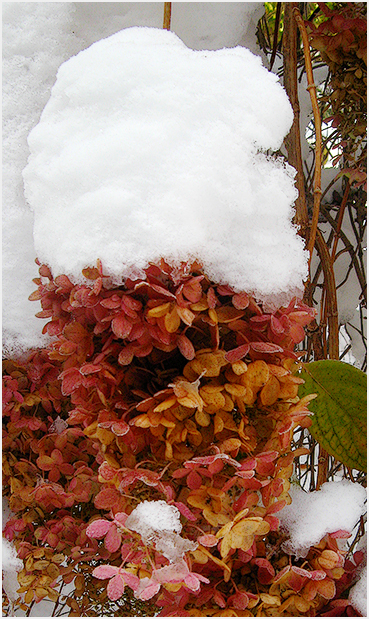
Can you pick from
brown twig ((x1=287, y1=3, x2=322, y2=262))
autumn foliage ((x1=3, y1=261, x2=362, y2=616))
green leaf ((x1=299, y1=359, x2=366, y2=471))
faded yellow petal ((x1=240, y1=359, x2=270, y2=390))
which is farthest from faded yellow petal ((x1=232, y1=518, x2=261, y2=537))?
brown twig ((x1=287, y1=3, x2=322, y2=262))

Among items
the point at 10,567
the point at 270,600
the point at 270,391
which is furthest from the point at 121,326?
the point at 10,567

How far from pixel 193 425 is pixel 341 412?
23cm

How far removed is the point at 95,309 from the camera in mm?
412

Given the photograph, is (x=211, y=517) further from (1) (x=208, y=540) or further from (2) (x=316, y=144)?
(2) (x=316, y=144)

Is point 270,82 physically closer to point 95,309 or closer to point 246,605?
point 95,309

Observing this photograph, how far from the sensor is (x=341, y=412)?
578 millimetres

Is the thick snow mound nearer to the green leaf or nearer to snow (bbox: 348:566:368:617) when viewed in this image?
the green leaf

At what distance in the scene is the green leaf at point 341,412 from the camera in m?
0.57

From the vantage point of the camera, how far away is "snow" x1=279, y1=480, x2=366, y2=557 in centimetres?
49

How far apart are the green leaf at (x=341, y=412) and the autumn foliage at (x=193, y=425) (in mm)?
98

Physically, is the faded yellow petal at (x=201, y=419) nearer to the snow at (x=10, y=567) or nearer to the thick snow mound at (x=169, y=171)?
the thick snow mound at (x=169, y=171)

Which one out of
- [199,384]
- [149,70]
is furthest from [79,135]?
[199,384]

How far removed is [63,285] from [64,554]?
333mm

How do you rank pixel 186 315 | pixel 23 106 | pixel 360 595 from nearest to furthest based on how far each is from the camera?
pixel 186 315
pixel 360 595
pixel 23 106
